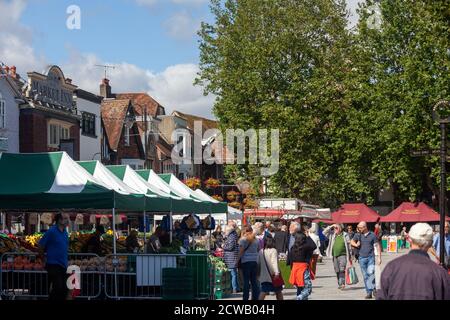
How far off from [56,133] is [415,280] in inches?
1959

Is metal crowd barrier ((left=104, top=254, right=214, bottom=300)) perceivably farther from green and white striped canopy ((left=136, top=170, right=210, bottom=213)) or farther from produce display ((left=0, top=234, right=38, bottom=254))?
green and white striped canopy ((left=136, top=170, right=210, bottom=213))

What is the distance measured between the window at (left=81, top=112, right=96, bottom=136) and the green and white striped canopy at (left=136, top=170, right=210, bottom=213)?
111ft

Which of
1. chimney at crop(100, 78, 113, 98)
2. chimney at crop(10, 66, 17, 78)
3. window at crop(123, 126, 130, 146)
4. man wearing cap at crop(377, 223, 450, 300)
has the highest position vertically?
chimney at crop(100, 78, 113, 98)

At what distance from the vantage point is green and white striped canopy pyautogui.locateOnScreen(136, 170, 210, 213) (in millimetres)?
26672

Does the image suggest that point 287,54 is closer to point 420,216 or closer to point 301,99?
point 301,99

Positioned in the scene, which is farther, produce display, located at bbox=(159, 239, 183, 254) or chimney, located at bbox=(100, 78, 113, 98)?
chimney, located at bbox=(100, 78, 113, 98)

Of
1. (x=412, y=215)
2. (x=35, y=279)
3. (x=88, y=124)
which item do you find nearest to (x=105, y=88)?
(x=88, y=124)

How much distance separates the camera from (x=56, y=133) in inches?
2212

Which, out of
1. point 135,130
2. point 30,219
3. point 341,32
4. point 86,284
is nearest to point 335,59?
point 341,32

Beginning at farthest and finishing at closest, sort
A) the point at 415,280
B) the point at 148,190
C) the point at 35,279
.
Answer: the point at 148,190, the point at 35,279, the point at 415,280

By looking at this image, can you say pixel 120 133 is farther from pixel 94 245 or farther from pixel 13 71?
pixel 94 245

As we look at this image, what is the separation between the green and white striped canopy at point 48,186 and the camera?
1894cm

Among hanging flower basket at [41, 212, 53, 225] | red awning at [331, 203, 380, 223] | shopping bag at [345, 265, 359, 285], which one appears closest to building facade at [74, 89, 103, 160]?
red awning at [331, 203, 380, 223]

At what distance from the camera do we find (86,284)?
63.6 feet
